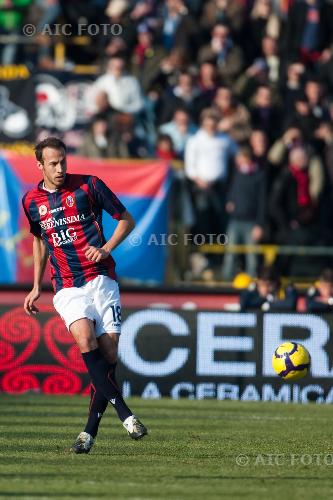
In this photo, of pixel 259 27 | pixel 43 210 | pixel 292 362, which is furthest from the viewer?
pixel 259 27

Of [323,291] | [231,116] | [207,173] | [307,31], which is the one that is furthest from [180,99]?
[323,291]

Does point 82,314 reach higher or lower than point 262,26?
lower

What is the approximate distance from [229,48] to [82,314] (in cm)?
1148

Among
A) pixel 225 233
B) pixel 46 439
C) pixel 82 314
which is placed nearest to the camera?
pixel 82 314

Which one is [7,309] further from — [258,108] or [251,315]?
[258,108]

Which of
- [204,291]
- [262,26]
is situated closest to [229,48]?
[262,26]

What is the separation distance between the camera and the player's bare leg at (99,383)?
31.5 ft

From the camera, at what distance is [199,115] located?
19688mm

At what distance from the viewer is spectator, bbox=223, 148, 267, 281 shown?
18.4 m

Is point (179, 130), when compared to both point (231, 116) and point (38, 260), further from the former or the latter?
point (38, 260)

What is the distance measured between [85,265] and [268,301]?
6.67 meters

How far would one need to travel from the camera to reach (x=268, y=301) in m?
16.2

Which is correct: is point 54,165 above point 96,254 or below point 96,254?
above

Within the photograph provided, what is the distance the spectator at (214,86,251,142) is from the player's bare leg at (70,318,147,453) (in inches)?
379
